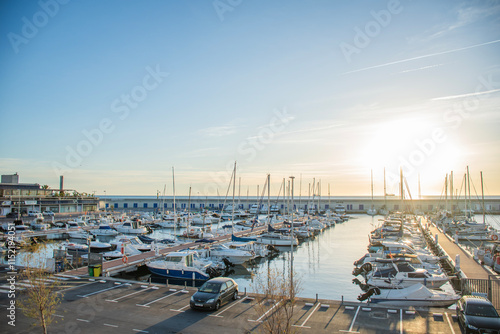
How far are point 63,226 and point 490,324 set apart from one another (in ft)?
239

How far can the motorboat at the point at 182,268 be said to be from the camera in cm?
2914

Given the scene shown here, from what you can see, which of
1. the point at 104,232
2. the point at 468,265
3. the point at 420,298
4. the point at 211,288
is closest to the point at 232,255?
the point at 211,288

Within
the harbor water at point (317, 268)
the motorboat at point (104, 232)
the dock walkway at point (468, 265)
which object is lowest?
the harbor water at point (317, 268)

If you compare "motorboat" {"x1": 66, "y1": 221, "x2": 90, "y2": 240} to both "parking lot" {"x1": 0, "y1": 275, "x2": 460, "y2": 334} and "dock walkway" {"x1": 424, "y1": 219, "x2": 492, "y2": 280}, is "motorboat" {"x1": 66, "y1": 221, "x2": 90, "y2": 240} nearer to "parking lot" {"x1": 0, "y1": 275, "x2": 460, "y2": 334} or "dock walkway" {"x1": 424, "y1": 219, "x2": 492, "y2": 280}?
"parking lot" {"x1": 0, "y1": 275, "x2": 460, "y2": 334}

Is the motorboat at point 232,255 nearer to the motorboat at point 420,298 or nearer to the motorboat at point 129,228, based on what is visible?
the motorboat at point 420,298

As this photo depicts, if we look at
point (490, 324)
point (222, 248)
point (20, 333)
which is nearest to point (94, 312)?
point (20, 333)

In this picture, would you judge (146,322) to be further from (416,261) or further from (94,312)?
(416,261)

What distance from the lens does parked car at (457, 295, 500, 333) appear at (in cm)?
1427

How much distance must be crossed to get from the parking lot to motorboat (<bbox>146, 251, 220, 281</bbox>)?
8.33 meters

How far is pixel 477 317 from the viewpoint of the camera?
48.5 ft

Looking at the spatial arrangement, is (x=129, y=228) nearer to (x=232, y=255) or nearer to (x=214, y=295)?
(x=232, y=255)

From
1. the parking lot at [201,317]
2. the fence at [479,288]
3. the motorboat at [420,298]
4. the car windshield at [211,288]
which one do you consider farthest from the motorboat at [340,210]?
the car windshield at [211,288]

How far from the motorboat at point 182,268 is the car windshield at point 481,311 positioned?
19.4 m

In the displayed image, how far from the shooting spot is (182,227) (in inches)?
3546
